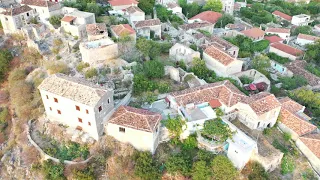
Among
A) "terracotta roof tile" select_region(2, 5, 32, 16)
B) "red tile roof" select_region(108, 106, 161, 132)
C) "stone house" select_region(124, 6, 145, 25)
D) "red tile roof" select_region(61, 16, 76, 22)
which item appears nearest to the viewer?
"red tile roof" select_region(108, 106, 161, 132)

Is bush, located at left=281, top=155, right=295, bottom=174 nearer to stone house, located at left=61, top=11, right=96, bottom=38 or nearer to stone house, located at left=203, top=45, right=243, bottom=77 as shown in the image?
stone house, located at left=203, top=45, right=243, bottom=77

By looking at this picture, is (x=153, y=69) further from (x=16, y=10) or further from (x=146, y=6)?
(x=16, y=10)

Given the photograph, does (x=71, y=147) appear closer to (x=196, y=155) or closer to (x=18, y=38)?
(x=196, y=155)

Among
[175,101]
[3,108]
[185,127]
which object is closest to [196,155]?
[185,127]

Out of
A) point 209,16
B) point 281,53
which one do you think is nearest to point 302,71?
point 281,53

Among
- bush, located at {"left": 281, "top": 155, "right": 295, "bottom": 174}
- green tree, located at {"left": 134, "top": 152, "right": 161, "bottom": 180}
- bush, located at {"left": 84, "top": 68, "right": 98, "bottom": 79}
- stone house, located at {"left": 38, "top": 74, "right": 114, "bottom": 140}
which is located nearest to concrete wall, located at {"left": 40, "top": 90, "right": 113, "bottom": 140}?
stone house, located at {"left": 38, "top": 74, "right": 114, "bottom": 140}
